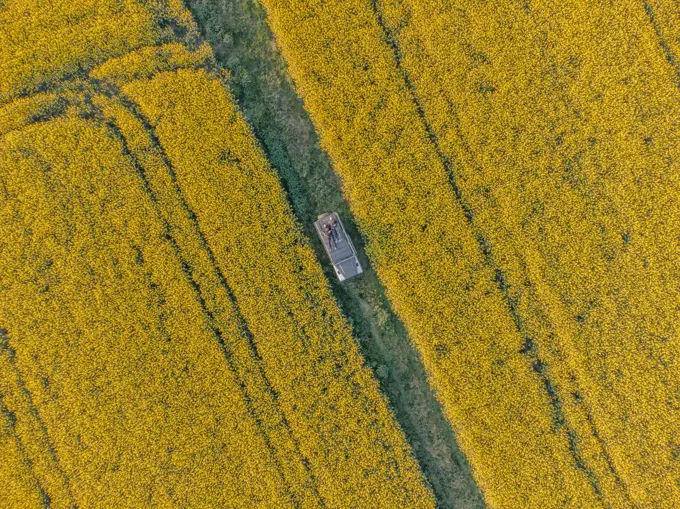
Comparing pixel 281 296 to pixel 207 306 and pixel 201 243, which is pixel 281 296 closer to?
pixel 207 306

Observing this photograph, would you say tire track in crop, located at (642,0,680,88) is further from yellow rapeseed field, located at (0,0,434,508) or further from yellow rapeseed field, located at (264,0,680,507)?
yellow rapeseed field, located at (0,0,434,508)

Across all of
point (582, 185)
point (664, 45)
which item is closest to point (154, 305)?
point (582, 185)

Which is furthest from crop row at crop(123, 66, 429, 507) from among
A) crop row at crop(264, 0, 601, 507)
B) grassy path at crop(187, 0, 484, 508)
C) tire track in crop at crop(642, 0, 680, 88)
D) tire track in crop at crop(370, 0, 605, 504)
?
tire track in crop at crop(642, 0, 680, 88)

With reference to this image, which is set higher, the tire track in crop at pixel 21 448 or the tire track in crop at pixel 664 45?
the tire track in crop at pixel 664 45

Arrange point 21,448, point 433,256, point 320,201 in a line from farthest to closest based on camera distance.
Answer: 1. point 320,201
2. point 433,256
3. point 21,448

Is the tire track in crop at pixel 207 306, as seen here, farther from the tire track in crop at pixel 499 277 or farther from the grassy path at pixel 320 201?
the tire track in crop at pixel 499 277

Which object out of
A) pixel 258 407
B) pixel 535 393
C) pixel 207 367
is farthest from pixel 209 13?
pixel 535 393

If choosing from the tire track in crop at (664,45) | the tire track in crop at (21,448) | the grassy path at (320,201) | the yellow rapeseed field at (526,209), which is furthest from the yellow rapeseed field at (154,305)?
the tire track in crop at (664,45)
